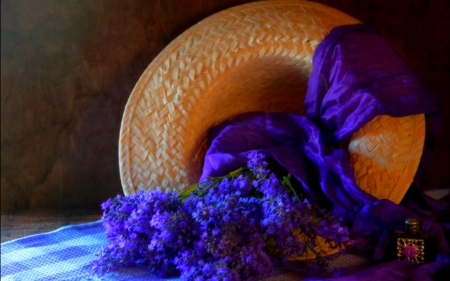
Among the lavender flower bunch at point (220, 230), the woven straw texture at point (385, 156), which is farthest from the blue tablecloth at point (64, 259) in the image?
the woven straw texture at point (385, 156)

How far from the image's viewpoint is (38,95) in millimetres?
1502

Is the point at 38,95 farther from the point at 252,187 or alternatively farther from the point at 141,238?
the point at 252,187

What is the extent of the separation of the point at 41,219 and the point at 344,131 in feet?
3.40

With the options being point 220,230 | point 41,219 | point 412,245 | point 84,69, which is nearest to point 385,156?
point 412,245

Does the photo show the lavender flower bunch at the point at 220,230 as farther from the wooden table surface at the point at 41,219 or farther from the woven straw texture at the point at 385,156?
the wooden table surface at the point at 41,219

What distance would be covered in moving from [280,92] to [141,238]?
0.66 meters

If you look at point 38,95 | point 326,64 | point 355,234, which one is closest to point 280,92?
point 326,64

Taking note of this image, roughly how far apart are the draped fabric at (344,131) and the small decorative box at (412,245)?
0.03 metres

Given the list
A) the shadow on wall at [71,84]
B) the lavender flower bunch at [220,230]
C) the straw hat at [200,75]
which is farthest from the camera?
the shadow on wall at [71,84]

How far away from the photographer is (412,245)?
1.06 m

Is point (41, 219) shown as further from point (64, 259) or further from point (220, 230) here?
point (220, 230)

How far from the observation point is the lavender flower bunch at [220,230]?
909 mm

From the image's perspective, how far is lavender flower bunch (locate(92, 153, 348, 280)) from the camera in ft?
2.98

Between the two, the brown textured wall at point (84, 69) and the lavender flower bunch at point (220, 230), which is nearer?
the lavender flower bunch at point (220, 230)
